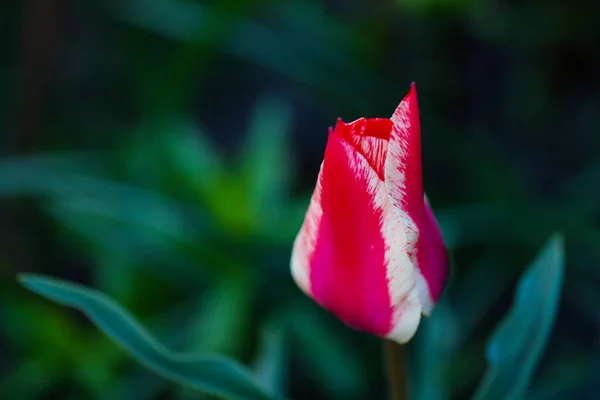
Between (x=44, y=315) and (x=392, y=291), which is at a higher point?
(x=392, y=291)

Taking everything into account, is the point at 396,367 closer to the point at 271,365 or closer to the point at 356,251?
the point at 356,251

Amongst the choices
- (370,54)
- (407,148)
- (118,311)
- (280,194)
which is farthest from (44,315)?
(407,148)

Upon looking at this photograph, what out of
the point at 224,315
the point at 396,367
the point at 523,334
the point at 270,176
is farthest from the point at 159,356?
the point at 270,176

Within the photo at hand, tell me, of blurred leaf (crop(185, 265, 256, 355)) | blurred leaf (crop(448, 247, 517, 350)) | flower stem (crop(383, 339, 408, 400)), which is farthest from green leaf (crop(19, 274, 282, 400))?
blurred leaf (crop(448, 247, 517, 350))

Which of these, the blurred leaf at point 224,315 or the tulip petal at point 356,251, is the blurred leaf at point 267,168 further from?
the tulip petal at point 356,251

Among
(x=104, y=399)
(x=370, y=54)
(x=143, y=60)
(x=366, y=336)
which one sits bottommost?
(x=104, y=399)

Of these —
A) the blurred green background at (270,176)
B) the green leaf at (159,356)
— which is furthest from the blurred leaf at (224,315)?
the green leaf at (159,356)

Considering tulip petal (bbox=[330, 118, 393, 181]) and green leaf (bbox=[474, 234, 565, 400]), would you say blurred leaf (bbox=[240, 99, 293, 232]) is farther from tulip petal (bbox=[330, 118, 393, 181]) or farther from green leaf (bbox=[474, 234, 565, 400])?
tulip petal (bbox=[330, 118, 393, 181])

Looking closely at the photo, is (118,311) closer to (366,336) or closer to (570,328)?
(366,336)
